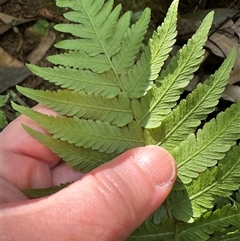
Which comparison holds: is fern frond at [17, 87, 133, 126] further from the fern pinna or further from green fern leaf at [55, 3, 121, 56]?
green fern leaf at [55, 3, 121, 56]


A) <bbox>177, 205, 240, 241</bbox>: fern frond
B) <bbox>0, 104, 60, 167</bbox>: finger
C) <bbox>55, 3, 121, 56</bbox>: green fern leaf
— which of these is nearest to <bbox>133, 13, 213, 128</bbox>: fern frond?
<bbox>55, 3, 121, 56</bbox>: green fern leaf

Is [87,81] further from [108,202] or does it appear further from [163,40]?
[108,202]

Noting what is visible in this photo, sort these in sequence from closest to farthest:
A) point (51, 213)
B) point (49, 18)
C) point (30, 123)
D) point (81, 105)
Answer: point (51, 213), point (81, 105), point (30, 123), point (49, 18)

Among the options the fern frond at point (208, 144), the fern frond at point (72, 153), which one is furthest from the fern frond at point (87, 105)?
the fern frond at point (208, 144)

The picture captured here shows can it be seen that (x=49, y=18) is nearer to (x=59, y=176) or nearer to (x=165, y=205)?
(x=59, y=176)

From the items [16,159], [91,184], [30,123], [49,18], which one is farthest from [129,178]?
[49,18]

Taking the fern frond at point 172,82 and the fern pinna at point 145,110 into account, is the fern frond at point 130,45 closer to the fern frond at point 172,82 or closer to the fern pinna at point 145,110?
the fern pinna at point 145,110

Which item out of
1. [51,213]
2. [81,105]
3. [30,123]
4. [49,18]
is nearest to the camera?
[51,213]

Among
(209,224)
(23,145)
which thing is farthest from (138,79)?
(23,145)
